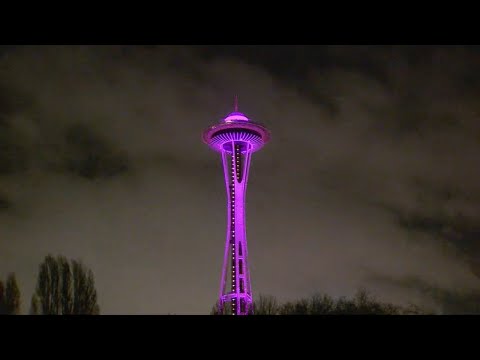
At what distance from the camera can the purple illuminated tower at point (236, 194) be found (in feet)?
303

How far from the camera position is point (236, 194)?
309 feet

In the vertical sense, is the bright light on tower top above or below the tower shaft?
above

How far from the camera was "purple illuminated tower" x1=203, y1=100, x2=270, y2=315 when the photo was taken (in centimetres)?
9225

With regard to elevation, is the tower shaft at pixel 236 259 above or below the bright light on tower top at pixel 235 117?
below
